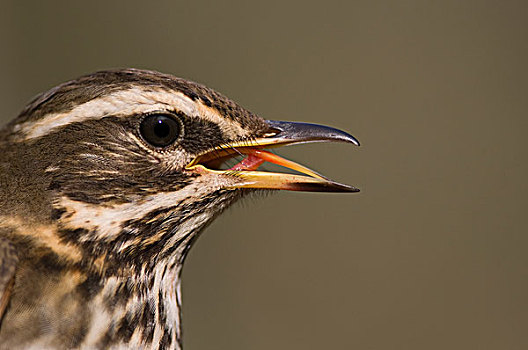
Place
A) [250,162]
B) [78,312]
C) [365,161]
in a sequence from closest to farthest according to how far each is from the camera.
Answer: [78,312] → [250,162] → [365,161]

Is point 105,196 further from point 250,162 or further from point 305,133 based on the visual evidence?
point 305,133

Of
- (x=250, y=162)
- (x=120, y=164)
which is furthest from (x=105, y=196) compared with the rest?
(x=250, y=162)

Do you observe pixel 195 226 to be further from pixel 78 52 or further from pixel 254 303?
pixel 78 52

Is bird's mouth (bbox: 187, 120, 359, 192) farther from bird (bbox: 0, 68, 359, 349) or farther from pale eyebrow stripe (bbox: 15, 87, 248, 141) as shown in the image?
pale eyebrow stripe (bbox: 15, 87, 248, 141)

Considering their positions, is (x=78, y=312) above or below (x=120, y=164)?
below

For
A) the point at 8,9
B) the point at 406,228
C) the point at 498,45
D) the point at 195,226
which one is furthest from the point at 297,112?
the point at 195,226

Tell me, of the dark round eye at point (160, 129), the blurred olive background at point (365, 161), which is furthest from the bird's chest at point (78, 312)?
the blurred olive background at point (365, 161)

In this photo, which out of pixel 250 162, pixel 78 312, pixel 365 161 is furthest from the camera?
pixel 365 161

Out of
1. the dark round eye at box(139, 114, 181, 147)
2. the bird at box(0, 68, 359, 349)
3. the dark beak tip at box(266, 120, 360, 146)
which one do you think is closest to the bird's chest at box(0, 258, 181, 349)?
the bird at box(0, 68, 359, 349)
